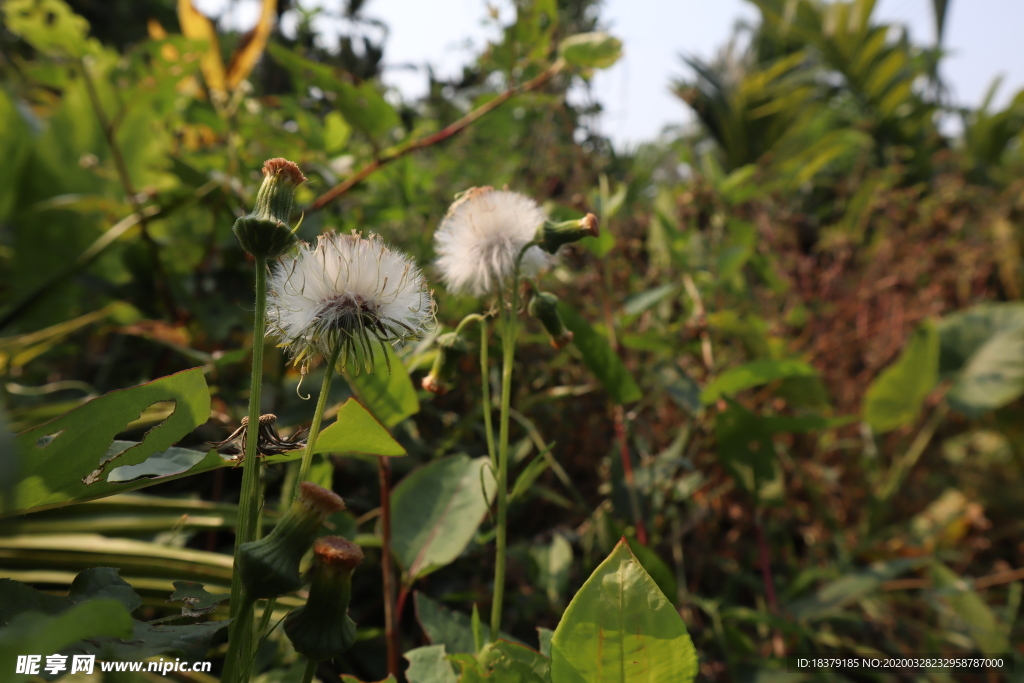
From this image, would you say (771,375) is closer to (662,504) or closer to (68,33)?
(662,504)

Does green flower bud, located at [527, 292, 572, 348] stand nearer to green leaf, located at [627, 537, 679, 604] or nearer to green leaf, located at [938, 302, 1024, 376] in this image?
green leaf, located at [627, 537, 679, 604]

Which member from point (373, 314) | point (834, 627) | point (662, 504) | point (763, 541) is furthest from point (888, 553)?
point (373, 314)

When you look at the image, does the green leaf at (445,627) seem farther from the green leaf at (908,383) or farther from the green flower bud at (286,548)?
the green leaf at (908,383)

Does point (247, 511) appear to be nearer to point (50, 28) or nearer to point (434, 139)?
point (434, 139)

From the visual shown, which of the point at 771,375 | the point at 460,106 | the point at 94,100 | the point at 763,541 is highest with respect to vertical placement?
the point at 460,106

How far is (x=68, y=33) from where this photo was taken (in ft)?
2.50

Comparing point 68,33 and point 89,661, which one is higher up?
point 68,33

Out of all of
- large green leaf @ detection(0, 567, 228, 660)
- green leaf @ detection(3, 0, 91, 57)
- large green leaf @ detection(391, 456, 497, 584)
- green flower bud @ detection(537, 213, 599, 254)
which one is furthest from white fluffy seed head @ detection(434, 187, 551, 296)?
green leaf @ detection(3, 0, 91, 57)

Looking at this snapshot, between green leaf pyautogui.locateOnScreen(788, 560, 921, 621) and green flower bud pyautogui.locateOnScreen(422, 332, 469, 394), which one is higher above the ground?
green flower bud pyautogui.locateOnScreen(422, 332, 469, 394)

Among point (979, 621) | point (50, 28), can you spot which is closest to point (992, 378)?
point (979, 621)

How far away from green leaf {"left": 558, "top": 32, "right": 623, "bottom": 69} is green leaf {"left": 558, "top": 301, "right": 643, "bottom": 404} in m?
0.28

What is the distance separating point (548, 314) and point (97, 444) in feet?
0.79

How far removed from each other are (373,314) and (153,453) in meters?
0.11

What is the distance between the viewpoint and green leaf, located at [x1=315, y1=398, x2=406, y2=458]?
0.87ft
